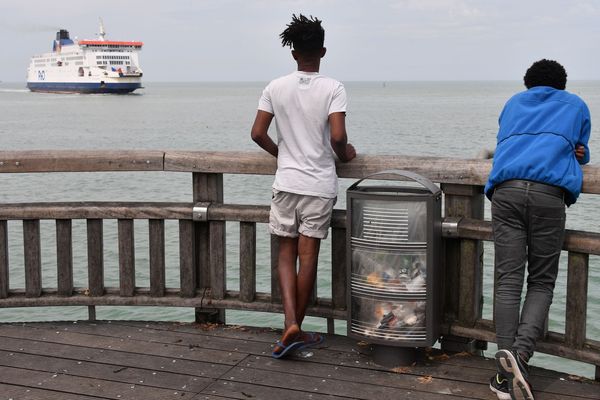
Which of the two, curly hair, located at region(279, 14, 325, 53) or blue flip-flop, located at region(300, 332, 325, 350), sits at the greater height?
curly hair, located at region(279, 14, 325, 53)

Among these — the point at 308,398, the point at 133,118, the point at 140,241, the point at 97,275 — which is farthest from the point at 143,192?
the point at 133,118

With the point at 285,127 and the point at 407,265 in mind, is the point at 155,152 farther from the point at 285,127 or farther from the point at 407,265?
the point at 407,265

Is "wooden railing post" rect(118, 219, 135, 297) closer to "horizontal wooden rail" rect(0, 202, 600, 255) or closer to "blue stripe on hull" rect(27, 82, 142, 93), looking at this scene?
"horizontal wooden rail" rect(0, 202, 600, 255)

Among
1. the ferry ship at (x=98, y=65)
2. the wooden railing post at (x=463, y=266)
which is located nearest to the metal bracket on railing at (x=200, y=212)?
the wooden railing post at (x=463, y=266)

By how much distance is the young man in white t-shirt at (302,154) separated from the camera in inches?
171

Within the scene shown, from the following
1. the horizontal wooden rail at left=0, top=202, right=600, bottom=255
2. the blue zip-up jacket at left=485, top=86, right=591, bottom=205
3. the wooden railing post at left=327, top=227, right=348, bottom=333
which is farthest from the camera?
the horizontal wooden rail at left=0, top=202, right=600, bottom=255

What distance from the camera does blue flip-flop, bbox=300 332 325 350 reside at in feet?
15.2

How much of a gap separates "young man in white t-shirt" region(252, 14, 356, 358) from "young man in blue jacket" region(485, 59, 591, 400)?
0.84 meters

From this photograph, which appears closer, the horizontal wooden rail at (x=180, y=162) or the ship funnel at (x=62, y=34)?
the horizontal wooden rail at (x=180, y=162)

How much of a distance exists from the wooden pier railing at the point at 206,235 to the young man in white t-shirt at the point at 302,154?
247 millimetres

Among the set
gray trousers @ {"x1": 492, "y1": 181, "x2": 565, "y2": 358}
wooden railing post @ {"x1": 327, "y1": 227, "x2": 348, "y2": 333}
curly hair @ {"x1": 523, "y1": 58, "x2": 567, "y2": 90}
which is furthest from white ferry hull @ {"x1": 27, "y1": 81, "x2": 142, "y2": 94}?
gray trousers @ {"x1": 492, "y1": 181, "x2": 565, "y2": 358}

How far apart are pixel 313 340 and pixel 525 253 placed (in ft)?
4.25

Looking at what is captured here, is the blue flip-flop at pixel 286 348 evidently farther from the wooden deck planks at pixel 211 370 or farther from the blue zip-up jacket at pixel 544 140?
the blue zip-up jacket at pixel 544 140

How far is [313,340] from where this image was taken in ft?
15.5
